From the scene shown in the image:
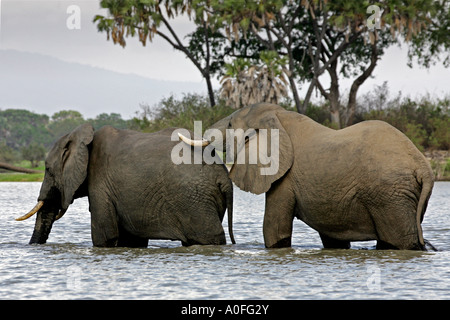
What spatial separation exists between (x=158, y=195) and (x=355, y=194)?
7.62 feet

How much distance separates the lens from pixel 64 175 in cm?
1009

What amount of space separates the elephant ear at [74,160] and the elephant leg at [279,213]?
229 centimetres

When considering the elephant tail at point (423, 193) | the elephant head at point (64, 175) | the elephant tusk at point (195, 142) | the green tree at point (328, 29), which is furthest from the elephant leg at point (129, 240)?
the green tree at point (328, 29)

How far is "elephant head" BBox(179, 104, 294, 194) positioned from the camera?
948 centimetres

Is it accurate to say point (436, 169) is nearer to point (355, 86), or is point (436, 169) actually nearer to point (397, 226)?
point (355, 86)

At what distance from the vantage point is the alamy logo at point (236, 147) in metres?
9.59

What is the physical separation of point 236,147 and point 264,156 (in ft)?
1.63

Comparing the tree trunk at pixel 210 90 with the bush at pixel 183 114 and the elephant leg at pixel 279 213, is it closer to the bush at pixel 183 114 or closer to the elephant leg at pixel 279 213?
the bush at pixel 183 114

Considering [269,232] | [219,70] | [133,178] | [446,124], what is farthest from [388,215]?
[219,70]

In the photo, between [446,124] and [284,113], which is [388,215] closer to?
[284,113]

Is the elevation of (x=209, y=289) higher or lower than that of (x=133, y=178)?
lower

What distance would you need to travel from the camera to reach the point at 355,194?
8.99 meters
